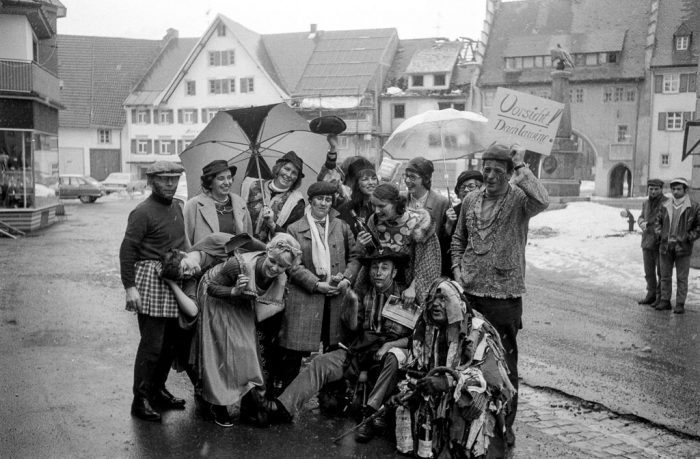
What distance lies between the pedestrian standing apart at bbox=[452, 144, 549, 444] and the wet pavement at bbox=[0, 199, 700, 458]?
3.01 ft

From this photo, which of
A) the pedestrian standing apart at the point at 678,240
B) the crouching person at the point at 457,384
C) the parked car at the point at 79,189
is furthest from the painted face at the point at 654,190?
the parked car at the point at 79,189

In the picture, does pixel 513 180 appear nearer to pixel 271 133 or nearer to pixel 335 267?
pixel 335 267

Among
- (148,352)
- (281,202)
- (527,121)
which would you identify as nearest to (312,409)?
(148,352)

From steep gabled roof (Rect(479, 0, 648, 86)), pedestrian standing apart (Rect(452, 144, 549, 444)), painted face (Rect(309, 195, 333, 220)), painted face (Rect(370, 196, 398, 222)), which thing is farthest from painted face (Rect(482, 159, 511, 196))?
steep gabled roof (Rect(479, 0, 648, 86))

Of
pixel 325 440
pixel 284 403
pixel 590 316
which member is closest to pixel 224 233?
pixel 284 403

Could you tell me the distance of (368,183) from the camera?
7262mm

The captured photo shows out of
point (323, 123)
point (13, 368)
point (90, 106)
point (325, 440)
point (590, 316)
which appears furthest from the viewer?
point (90, 106)

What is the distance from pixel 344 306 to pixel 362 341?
1.04 feet

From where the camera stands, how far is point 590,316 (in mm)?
10312

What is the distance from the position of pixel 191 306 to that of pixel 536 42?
4722 centimetres

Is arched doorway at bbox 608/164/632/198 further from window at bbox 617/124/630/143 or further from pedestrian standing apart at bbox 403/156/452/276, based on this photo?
pedestrian standing apart at bbox 403/156/452/276

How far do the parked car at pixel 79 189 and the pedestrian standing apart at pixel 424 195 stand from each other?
37.3 meters

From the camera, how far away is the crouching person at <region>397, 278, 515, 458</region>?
492cm

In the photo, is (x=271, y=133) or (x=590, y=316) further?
(x=590, y=316)
